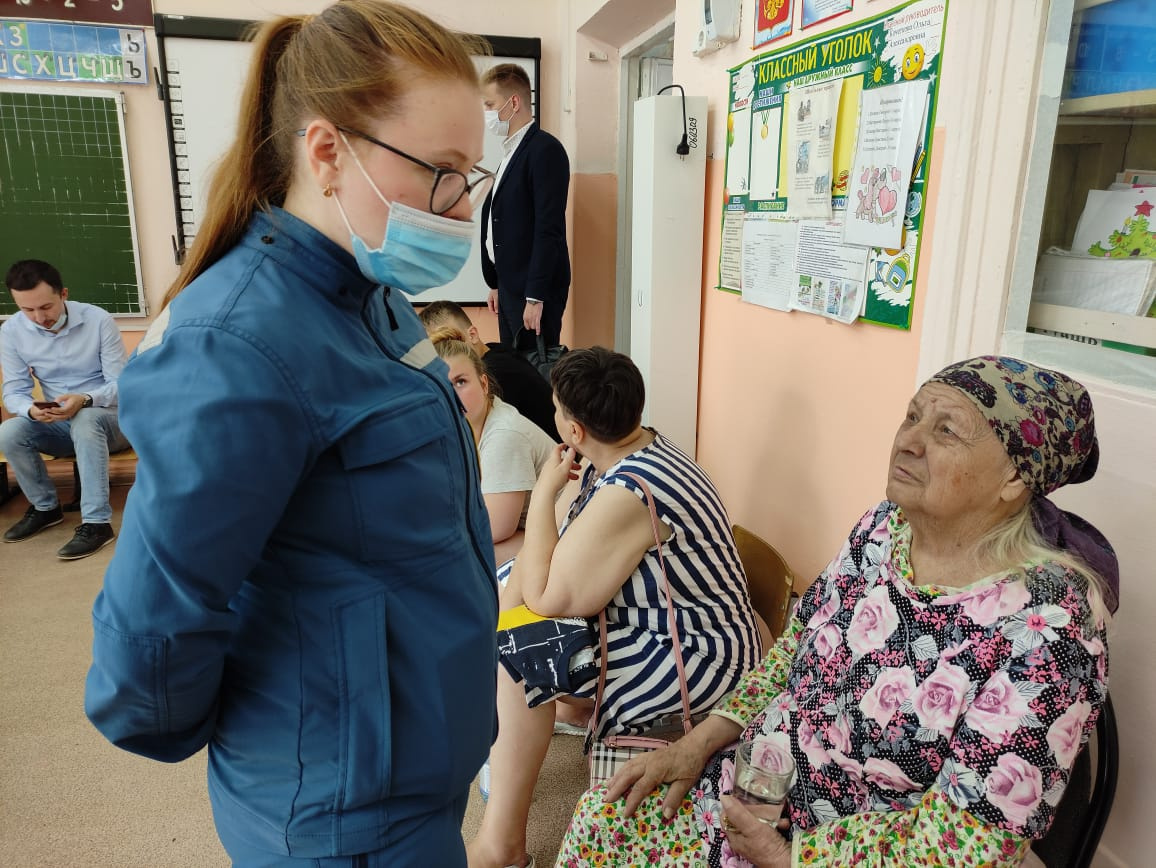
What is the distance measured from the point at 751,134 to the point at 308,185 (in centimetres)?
184

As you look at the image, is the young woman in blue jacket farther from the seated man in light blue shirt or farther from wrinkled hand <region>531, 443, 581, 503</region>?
the seated man in light blue shirt

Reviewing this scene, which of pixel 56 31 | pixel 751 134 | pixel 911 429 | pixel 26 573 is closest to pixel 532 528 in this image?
pixel 911 429

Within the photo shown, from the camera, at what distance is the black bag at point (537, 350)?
3276 mm

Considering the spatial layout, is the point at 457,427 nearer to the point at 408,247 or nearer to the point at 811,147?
the point at 408,247

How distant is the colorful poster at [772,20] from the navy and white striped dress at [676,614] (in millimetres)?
1278

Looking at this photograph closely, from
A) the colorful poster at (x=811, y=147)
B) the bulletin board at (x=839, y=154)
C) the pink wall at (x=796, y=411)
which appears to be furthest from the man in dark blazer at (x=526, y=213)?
the colorful poster at (x=811, y=147)

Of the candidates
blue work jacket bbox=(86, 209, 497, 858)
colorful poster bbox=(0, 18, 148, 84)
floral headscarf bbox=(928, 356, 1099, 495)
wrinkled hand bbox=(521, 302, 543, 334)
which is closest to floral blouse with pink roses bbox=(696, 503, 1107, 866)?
floral headscarf bbox=(928, 356, 1099, 495)

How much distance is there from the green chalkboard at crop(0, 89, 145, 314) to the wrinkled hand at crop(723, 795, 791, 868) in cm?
428

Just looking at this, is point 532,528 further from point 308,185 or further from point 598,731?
point 308,185

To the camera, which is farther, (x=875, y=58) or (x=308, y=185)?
(x=875, y=58)

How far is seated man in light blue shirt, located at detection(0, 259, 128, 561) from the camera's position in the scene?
3498 millimetres

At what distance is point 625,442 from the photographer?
1661mm

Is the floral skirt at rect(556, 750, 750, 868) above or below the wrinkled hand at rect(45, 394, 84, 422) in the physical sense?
below

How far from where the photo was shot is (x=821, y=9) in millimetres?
1933
